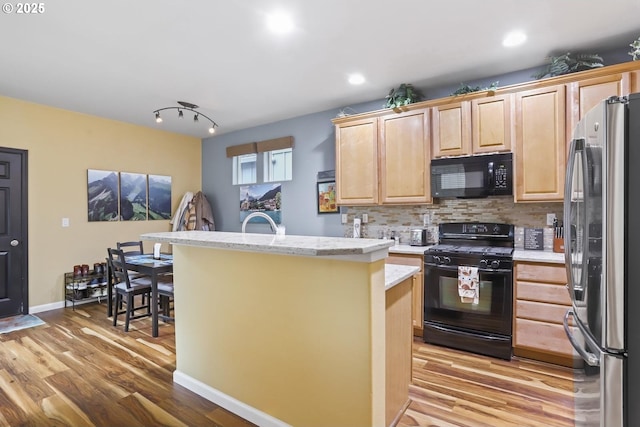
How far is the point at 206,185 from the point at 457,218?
4379 mm

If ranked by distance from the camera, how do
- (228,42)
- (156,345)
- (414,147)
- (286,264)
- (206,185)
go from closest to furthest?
(286,264)
(228,42)
(156,345)
(414,147)
(206,185)

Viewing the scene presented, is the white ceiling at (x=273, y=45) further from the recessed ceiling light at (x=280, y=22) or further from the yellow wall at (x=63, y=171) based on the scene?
the yellow wall at (x=63, y=171)

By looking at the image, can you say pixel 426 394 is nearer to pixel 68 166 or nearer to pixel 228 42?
pixel 228 42

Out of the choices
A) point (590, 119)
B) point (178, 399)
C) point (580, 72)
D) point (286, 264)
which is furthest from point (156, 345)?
point (580, 72)

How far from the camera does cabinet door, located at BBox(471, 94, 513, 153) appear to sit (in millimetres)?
3000

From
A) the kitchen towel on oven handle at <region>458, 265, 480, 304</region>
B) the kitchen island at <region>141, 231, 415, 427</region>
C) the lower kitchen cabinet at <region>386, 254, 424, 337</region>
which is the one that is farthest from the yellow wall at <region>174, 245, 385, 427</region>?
the lower kitchen cabinet at <region>386, 254, 424, 337</region>

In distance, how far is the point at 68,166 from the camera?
437cm

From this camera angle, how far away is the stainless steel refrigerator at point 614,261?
1.27 m

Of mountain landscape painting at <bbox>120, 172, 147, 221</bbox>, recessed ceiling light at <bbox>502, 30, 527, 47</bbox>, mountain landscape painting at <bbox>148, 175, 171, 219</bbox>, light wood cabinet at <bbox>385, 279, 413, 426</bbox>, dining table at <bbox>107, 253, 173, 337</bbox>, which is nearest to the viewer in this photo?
light wood cabinet at <bbox>385, 279, 413, 426</bbox>

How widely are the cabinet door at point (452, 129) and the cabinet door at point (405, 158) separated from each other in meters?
0.09

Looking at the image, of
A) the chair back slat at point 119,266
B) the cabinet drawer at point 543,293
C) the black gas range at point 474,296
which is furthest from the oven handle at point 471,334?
the chair back slat at point 119,266

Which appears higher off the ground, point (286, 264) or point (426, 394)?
point (286, 264)

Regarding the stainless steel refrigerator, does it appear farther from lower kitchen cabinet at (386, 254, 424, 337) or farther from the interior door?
the interior door

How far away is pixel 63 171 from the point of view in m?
4.33
